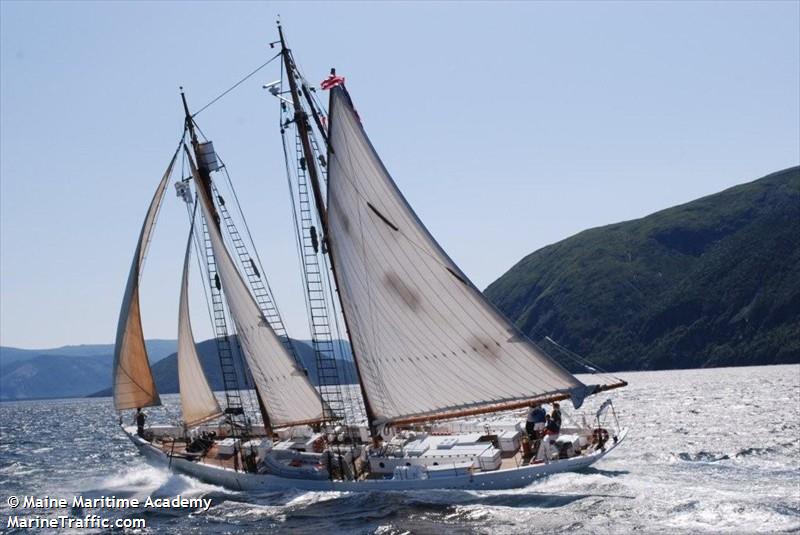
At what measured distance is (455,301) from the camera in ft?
124

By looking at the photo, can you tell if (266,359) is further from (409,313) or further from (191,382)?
(409,313)

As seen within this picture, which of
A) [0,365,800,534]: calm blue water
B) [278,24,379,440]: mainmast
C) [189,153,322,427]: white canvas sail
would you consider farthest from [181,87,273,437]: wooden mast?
[278,24,379,440]: mainmast

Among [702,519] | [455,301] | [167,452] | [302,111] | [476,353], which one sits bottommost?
[702,519]

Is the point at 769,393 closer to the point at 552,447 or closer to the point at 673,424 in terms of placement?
the point at 673,424

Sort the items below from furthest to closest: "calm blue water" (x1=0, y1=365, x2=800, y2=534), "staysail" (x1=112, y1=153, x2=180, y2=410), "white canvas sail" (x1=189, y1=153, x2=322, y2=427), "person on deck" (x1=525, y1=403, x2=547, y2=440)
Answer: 1. "staysail" (x1=112, y1=153, x2=180, y2=410)
2. "white canvas sail" (x1=189, y1=153, x2=322, y2=427)
3. "person on deck" (x1=525, y1=403, x2=547, y2=440)
4. "calm blue water" (x1=0, y1=365, x2=800, y2=534)

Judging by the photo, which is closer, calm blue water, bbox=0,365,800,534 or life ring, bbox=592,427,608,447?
calm blue water, bbox=0,365,800,534

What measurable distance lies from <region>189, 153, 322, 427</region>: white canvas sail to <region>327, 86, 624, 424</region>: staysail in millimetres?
9025

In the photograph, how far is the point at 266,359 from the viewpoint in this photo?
4947 centimetres

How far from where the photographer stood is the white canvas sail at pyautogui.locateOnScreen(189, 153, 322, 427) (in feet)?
162

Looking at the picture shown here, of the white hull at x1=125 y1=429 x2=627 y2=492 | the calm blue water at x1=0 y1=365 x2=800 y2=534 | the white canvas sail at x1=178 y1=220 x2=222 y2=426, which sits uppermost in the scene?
the white canvas sail at x1=178 y1=220 x2=222 y2=426

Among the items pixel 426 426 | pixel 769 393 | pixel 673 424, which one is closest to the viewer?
pixel 426 426

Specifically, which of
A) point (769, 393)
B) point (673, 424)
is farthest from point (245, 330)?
point (769, 393)

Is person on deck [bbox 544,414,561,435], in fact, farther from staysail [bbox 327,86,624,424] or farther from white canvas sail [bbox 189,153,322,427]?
white canvas sail [bbox 189,153,322,427]

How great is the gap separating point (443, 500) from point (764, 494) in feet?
44.0
